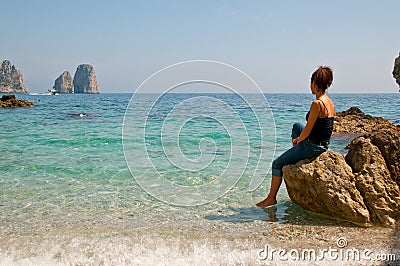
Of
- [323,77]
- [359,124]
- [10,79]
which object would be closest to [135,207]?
[323,77]

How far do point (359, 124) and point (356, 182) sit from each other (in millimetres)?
17216

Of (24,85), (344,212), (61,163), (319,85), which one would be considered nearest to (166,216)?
(344,212)

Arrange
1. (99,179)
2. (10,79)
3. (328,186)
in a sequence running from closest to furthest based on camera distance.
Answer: (328,186), (99,179), (10,79)

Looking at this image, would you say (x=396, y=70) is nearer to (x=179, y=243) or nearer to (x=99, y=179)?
(x=99, y=179)

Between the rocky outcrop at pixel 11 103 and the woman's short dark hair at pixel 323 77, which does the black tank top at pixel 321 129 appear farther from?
the rocky outcrop at pixel 11 103

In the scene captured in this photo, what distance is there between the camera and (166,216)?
251 inches

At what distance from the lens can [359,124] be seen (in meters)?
21.8

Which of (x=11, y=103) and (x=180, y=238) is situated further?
(x=11, y=103)

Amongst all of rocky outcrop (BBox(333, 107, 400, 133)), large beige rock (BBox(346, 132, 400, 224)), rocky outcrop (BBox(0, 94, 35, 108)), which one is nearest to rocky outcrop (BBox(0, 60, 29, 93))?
rocky outcrop (BBox(0, 94, 35, 108))

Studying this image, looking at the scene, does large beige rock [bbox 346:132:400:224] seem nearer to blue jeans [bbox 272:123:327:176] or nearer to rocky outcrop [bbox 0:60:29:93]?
blue jeans [bbox 272:123:327:176]

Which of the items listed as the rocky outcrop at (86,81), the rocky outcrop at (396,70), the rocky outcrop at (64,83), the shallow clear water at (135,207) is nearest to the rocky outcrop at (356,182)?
the shallow clear water at (135,207)

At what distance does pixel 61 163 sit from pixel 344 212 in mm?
7876

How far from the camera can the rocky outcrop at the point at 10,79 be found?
557ft

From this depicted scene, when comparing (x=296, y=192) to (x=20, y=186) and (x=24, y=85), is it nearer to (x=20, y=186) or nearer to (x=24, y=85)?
(x=20, y=186)
